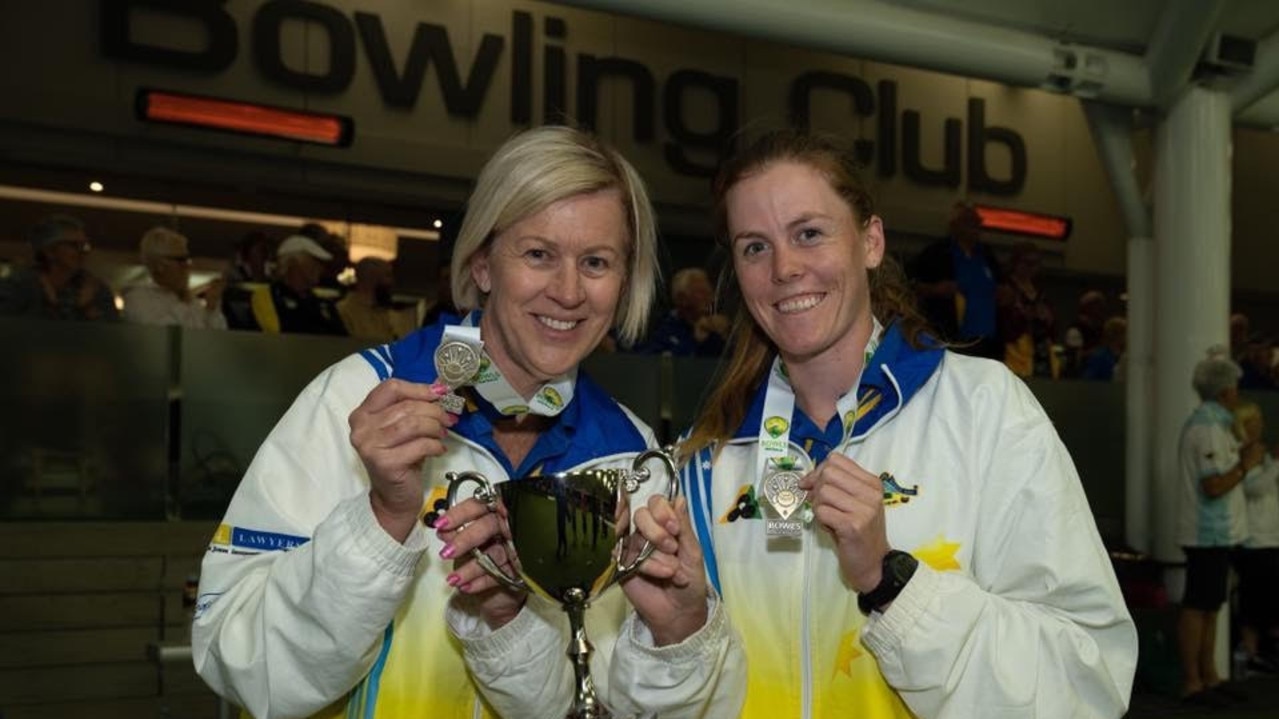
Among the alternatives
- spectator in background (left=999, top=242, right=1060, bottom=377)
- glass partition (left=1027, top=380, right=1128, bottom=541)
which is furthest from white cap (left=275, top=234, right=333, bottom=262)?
glass partition (left=1027, top=380, right=1128, bottom=541)

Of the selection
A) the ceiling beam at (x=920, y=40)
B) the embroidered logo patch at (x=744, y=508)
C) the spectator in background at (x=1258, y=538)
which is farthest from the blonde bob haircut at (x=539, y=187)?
the spectator in background at (x=1258, y=538)

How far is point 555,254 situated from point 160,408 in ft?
16.3

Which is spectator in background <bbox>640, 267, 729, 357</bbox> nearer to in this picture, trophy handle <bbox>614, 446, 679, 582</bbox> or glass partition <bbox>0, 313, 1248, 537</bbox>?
glass partition <bbox>0, 313, 1248, 537</bbox>

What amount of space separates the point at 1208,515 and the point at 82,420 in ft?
20.5

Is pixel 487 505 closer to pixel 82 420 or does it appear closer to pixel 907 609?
pixel 907 609

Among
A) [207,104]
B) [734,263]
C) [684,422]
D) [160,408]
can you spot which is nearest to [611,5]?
[684,422]

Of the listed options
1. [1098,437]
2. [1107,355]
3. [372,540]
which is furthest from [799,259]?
[1107,355]

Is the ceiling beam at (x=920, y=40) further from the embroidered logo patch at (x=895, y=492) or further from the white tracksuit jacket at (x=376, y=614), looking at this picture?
the embroidered logo patch at (x=895, y=492)

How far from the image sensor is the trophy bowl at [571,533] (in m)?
1.93

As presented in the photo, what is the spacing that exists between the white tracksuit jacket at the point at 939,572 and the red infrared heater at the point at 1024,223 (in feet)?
34.4

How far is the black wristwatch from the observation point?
6.66ft

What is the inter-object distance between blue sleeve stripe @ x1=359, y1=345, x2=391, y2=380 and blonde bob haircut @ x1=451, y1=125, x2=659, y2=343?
0.21 m

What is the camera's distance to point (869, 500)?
2.01 metres

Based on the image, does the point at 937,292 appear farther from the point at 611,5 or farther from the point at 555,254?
the point at 555,254
